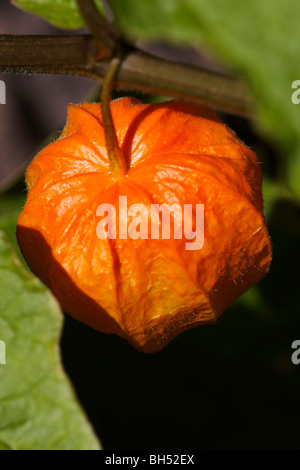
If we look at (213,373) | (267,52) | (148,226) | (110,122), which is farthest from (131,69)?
(213,373)

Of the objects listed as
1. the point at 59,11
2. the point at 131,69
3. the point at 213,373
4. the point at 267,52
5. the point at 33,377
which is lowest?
the point at 213,373

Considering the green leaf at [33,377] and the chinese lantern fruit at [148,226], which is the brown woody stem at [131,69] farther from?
the green leaf at [33,377]

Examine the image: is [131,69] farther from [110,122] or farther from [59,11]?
[59,11]

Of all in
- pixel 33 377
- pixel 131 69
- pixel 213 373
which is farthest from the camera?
pixel 213 373

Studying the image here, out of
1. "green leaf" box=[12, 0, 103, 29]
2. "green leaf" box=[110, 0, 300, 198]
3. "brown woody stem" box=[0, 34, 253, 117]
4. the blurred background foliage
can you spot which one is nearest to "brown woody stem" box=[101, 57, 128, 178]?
"brown woody stem" box=[0, 34, 253, 117]

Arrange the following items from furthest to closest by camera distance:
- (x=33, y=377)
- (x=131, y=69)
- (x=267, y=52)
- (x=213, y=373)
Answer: (x=213, y=373) < (x=131, y=69) < (x=33, y=377) < (x=267, y=52)

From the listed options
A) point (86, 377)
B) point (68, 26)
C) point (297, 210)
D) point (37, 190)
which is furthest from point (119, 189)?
point (86, 377)
